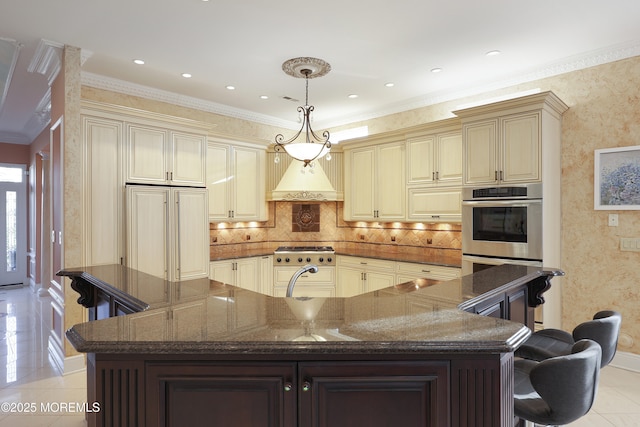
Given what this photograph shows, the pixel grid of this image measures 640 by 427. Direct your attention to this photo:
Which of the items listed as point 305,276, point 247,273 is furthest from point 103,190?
point 305,276

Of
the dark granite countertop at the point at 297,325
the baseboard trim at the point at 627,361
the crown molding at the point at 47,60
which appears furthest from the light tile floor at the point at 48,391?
the crown molding at the point at 47,60

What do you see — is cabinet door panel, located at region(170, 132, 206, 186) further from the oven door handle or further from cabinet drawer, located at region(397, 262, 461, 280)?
the oven door handle

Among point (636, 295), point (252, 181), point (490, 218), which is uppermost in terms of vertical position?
point (252, 181)

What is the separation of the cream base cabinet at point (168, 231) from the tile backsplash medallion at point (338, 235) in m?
1.05

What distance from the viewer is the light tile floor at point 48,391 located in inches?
107

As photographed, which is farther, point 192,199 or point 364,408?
point 192,199

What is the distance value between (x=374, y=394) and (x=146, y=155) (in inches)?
147

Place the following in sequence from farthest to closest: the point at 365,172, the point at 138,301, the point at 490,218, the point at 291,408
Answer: the point at 365,172
the point at 490,218
the point at 138,301
the point at 291,408

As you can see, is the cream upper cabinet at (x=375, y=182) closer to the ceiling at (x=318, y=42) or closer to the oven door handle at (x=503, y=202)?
the ceiling at (x=318, y=42)

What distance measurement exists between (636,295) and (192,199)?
4.54m

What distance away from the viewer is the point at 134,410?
46.3 inches

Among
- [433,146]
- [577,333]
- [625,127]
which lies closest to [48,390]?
[577,333]

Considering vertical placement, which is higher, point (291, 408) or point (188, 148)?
point (188, 148)

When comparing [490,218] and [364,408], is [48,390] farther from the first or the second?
[490,218]
